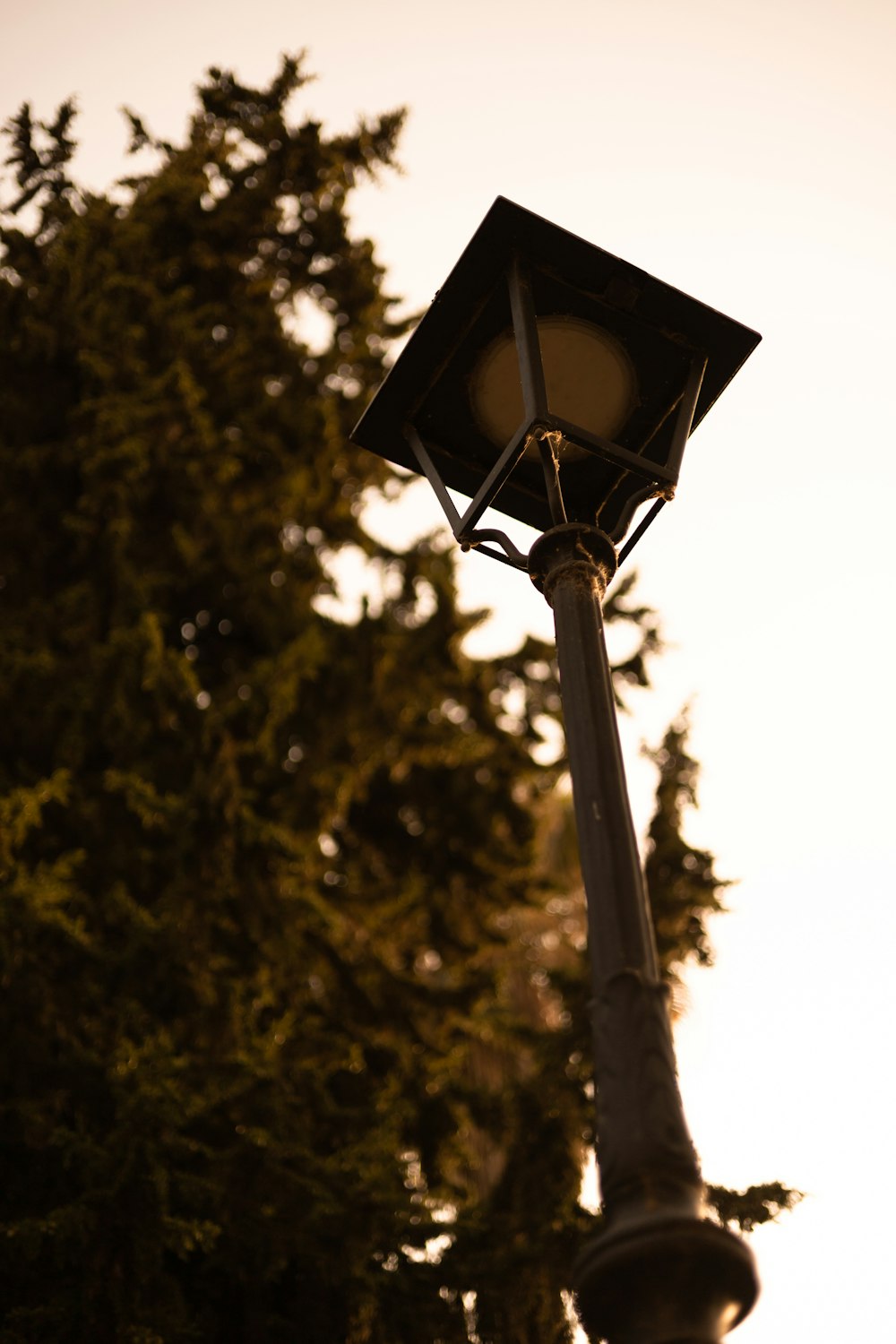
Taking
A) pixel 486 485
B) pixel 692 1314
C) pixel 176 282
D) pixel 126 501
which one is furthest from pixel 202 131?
pixel 692 1314

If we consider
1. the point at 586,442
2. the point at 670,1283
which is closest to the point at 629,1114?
the point at 670,1283

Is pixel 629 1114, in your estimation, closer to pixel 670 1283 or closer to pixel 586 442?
pixel 670 1283

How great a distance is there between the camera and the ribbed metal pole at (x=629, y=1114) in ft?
7.63

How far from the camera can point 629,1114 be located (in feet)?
8.40

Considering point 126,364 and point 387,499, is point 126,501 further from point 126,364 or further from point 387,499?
point 387,499

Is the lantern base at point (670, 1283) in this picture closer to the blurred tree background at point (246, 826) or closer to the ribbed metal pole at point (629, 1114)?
the ribbed metal pole at point (629, 1114)

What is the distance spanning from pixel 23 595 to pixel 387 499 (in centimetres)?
369

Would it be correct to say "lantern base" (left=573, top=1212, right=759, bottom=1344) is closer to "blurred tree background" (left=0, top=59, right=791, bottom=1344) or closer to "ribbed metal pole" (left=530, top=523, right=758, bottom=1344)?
"ribbed metal pole" (left=530, top=523, right=758, bottom=1344)


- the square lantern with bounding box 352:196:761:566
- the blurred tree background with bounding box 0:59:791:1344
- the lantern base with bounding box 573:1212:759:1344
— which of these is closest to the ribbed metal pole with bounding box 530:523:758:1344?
the lantern base with bounding box 573:1212:759:1344

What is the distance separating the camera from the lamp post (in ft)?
8.95

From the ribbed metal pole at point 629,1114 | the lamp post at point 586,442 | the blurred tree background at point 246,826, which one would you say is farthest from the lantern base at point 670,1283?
the blurred tree background at point 246,826

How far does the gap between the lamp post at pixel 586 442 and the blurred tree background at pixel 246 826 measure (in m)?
3.03

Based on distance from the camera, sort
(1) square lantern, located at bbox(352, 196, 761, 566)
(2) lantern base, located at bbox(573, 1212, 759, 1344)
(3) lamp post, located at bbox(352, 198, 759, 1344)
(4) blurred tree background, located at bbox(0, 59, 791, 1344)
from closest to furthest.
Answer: (2) lantern base, located at bbox(573, 1212, 759, 1344), (3) lamp post, located at bbox(352, 198, 759, 1344), (1) square lantern, located at bbox(352, 196, 761, 566), (4) blurred tree background, located at bbox(0, 59, 791, 1344)

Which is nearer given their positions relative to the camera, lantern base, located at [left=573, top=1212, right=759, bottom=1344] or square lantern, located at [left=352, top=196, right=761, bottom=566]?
lantern base, located at [left=573, top=1212, right=759, bottom=1344]
